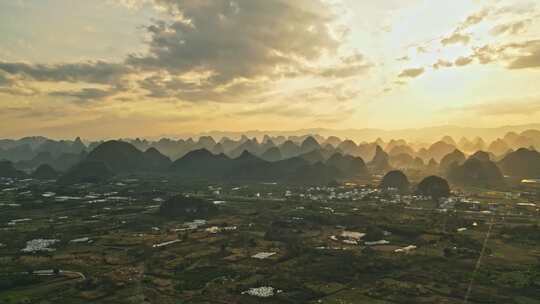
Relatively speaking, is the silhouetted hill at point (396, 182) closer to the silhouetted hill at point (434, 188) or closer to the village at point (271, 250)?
the silhouetted hill at point (434, 188)

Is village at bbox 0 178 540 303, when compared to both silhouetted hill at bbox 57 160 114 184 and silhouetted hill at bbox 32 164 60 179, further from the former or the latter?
silhouetted hill at bbox 32 164 60 179

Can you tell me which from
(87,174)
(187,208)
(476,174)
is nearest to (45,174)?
(87,174)

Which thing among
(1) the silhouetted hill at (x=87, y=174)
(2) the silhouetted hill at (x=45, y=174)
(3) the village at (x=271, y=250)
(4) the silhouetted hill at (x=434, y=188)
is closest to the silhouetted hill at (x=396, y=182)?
(4) the silhouetted hill at (x=434, y=188)

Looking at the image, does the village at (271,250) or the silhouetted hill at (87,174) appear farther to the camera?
the silhouetted hill at (87,174)

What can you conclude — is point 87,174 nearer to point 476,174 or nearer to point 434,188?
point 434,188

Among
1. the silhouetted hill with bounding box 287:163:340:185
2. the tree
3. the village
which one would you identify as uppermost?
the silhouetted hill with bounding box 287:163:340:185

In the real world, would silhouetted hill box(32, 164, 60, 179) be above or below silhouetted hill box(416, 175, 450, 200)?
above

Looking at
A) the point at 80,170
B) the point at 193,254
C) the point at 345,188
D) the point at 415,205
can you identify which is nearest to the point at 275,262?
the point at 193,254

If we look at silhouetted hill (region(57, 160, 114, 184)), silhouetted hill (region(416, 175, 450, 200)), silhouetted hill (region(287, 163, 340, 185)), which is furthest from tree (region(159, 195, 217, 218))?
silhouetted hill (region(287, 163, 340, 185))
